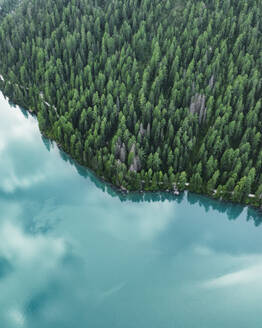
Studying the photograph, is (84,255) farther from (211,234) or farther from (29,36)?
(29,36)

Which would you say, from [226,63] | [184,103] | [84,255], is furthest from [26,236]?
[226,63]

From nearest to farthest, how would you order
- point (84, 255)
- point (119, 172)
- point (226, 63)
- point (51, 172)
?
point (84, 255)
point (119, 172)
point (51, 172)
point (226, 63)

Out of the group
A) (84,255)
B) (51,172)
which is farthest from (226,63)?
(84,255)

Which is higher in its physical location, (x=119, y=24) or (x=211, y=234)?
(x=119, y=24)

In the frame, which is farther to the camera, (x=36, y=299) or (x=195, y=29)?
(x=195, y=29)

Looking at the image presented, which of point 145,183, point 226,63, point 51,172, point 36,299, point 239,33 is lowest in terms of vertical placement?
point 36,299

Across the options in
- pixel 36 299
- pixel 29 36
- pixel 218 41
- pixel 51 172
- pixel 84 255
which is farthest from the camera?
pixel 29 36

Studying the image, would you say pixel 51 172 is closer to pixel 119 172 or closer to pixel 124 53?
pixel 119 172
